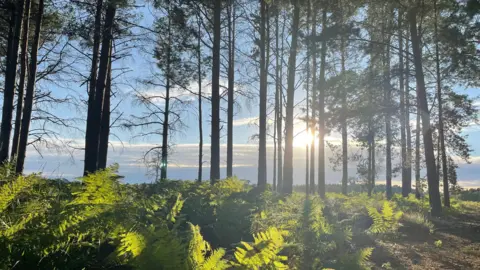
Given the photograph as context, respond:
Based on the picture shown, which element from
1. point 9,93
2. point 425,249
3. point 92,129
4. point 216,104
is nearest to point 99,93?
point 92,129

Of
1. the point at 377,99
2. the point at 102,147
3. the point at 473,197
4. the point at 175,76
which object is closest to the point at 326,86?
the point at 377,99

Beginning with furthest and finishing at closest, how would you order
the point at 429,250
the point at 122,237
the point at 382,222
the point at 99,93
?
the point at 99,93 < the point at 382,222 < the point at 429,250 < the point at 122,237

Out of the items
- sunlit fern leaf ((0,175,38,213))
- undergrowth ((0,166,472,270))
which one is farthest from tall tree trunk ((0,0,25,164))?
sunlit fern leaf ((0,175,38,213))

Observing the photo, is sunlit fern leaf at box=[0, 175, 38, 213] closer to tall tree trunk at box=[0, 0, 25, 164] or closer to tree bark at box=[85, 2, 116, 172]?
tree bark at box=[85, 2, 116, 172]

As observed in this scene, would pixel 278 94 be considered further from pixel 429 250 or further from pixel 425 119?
pixel 429 250

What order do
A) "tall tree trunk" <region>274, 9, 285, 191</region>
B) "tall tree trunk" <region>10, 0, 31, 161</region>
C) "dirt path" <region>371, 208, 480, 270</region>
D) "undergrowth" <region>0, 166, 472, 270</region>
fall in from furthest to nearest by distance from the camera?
1. "tall tree trunk" <region>274, 9, 285, 191</region>
2. "tall tree trunk" <region>10, 0, 31, 161</region>
3. "dirt path" <region>371, 208, 480, 270</region>
4. "undergrowth" <region>0, 166, 472, 270</region>

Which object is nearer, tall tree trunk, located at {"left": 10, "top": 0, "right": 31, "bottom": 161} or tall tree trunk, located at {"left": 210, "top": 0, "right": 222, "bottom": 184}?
tall tree trunk, located at {"left": 10, "top": 0, "right": 31, "bottom": 161}

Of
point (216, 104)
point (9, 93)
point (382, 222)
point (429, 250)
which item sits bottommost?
point (429, 250)

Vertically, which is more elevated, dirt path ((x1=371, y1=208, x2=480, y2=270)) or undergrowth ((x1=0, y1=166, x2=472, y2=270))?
undergrowth ((x1=0, y1=166, x2=472, y2=270))

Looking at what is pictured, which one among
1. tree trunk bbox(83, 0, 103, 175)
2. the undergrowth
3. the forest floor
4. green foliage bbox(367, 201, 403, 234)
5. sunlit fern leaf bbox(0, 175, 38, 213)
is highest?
tree trunk bbox(83, 0, 103, 175)

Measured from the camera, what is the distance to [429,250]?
8.02m

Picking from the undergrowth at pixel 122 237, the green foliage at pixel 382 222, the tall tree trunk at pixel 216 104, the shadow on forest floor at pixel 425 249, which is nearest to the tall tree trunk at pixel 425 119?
the shadow on forest floor at pixel 425 249

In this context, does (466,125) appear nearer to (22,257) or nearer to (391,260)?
(391,260)

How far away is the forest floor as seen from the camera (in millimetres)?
6762
